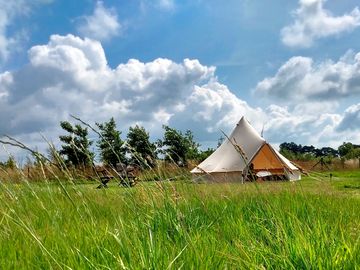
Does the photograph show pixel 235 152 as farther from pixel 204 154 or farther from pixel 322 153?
pixel 322 153

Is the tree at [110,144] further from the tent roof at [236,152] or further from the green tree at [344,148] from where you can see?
the green tree at [344,148]

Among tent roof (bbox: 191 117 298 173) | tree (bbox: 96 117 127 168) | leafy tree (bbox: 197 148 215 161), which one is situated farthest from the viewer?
leafy tree (bbox: 197 148 215 161)

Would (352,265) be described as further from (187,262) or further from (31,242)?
(31,242)

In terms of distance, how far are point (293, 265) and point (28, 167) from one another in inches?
198

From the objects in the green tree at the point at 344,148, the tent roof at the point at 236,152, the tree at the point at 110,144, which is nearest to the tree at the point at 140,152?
the tree at the point at 110,144

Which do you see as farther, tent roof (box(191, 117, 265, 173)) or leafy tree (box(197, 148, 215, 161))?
leafy tree (box(197, 148, 215, 161))

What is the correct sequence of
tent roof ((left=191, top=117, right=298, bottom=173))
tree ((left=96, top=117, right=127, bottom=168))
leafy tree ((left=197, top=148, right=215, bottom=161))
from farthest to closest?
1. leafy tree ((left=197, top=148, right=215, bottom=161))
2. tent roof ((left=191, top=117, right=298, bottom=173))
3. tree ((left=96, top=117, right=127, bottom=168))

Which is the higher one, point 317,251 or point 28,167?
point 28,167

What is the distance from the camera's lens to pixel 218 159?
22.7 meters

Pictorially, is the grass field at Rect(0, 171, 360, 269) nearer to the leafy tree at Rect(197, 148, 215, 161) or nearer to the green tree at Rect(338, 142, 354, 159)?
the leafy tree at Rect(197, 148, 215, 161)

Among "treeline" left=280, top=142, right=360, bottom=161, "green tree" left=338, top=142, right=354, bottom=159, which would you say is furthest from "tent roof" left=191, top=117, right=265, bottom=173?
"green tree" left=338, top=142, right=354, bottom=159

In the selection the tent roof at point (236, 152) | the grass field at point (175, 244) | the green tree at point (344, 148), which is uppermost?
the green tree at point (344, 148)

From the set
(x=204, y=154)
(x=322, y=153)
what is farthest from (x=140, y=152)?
(x=322, y=153)

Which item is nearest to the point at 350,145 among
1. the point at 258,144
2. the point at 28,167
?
the point at 258,144
